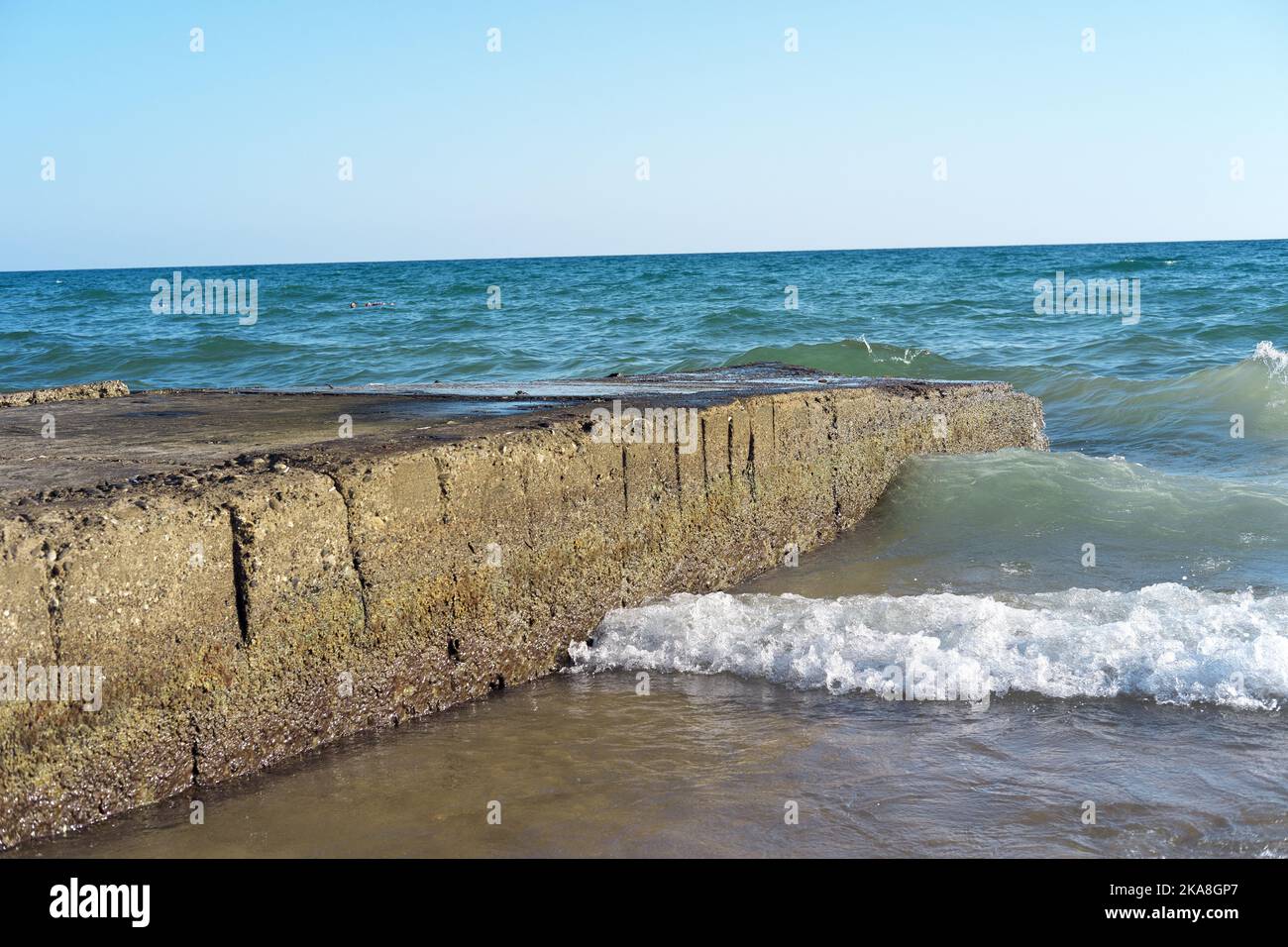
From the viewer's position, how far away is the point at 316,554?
335 cm

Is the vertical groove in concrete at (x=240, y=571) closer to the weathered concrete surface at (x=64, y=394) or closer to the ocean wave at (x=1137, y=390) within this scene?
the weathered concrete surface at (x=64, y=394)

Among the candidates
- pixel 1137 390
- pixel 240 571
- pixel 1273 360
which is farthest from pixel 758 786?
pixel 1273 360

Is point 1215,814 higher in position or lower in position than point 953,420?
lower

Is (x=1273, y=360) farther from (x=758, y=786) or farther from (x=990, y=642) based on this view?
(x=758, y=786)

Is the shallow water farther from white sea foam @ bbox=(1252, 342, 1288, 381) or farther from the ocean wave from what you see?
white sea foam @ bbox=(1252, 342, 1288, 381)

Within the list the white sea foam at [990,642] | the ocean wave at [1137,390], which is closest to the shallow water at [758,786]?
the white sea foam at [990,642]

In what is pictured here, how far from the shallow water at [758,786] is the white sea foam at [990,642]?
144mm

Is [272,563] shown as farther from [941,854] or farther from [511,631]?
[941,854]

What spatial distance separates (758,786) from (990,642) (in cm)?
153

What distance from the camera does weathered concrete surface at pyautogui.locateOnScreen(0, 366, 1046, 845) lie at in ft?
9.18

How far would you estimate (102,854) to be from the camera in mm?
2799
